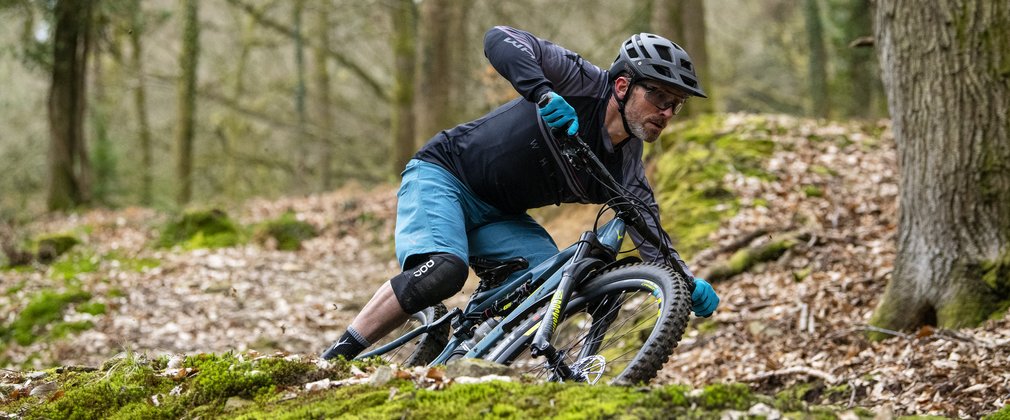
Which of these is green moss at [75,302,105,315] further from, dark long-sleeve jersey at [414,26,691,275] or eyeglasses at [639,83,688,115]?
eyeglasses at [639,83,688,115]

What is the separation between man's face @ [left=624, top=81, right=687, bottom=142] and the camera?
436cm

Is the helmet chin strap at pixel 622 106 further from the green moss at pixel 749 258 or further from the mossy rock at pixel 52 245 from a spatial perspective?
the mossy rock at pixel 52 245

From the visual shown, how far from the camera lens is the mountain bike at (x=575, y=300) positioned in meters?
4.04

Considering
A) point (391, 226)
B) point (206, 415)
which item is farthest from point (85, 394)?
point (391, 226)

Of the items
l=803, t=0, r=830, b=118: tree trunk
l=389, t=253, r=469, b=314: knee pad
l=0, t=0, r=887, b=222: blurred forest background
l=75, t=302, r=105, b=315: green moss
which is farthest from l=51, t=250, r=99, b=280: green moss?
l=803, t=0, r=830, b=118: tree trunk

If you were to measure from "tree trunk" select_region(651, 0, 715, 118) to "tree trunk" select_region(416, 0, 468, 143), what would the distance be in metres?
3.52

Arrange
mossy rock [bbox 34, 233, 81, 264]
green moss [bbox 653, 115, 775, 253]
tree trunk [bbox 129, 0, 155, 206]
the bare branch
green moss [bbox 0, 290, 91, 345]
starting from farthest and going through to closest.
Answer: the bare branch
tree trunk [bbox 129, 0, 155, 206]
mossy rock [bbox 34, 233, 81, 264]
green moss [bbox 653, 115, 775, 253]
green moss [bbox 0, 290, 91, 345]

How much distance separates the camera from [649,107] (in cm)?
437

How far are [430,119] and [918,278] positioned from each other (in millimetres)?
10005

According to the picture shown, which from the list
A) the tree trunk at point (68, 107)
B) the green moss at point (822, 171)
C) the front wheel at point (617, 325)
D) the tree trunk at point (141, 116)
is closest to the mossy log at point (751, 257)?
the green moss at point (822, 171)

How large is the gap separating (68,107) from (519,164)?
17.6 metres

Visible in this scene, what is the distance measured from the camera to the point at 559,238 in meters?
11.2

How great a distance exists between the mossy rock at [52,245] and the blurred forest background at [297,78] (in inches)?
136

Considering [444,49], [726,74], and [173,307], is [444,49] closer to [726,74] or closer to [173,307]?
[173,307]
